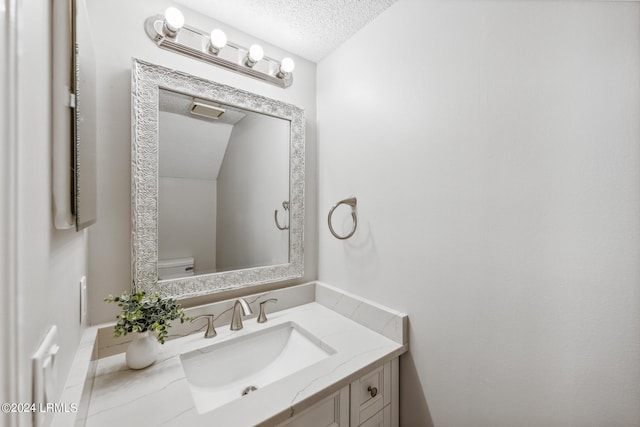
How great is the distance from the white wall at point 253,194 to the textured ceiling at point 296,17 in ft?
1.33

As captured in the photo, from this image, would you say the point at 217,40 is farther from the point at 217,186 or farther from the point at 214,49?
the point at 217,186

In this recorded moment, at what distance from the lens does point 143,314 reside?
879mm

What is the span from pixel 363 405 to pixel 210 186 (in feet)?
3.53

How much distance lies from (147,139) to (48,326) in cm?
75

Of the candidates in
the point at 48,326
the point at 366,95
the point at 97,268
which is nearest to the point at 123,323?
the point at 97,268

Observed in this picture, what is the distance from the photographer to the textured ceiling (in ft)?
3.70

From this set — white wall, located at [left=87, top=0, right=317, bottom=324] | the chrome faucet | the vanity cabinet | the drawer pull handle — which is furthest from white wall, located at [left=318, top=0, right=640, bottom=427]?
white wall, located at [left=87, top=0, right=317, bottom=324]

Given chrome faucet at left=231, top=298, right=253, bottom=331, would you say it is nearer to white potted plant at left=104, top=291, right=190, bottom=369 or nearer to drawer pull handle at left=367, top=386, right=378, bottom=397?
white potted plant at left=104, top=291, right=190, bottom=369

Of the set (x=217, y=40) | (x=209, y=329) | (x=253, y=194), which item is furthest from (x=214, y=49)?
(x=209, y=329)

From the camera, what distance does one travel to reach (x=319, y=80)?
5.05 feet

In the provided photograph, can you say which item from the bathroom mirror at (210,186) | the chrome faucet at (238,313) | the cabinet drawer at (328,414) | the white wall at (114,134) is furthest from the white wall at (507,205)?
the white wall at (114,134)

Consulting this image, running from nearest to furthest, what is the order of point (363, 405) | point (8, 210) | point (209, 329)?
point (8, 210), point (363, 405), point (209, 329)

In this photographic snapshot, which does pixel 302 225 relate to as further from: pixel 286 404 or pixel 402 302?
pixel 286 404

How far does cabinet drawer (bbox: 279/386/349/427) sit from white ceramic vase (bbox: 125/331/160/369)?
0.51 m
